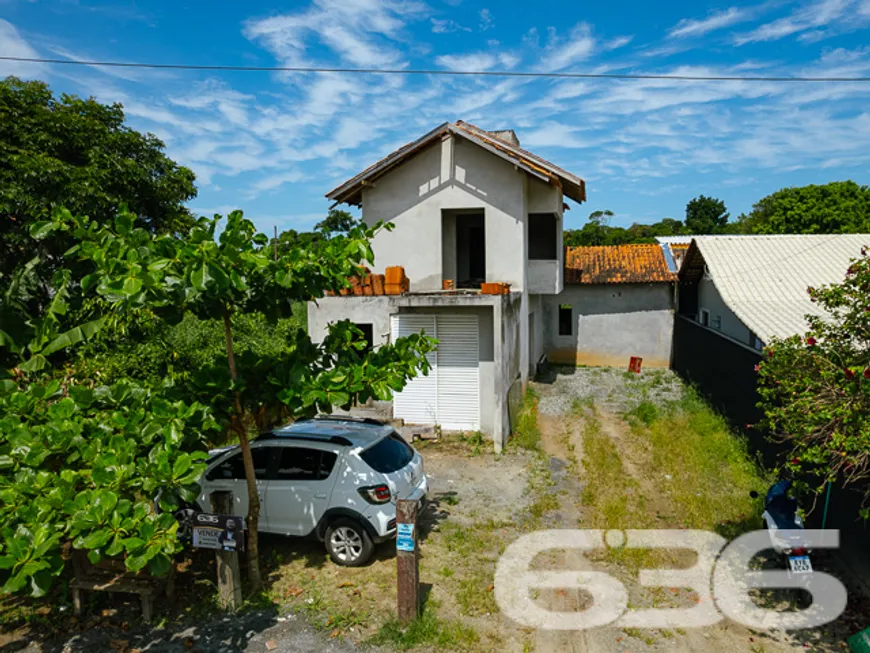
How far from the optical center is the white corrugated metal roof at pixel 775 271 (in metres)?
10.5

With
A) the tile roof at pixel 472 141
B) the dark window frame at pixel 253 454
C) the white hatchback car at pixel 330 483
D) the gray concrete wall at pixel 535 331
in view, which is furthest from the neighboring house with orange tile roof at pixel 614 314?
the dark window frame at pixel 253 454

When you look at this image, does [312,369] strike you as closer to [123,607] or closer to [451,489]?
[123,607]

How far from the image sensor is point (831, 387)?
4.93m

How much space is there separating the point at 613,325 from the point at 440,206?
1004cm

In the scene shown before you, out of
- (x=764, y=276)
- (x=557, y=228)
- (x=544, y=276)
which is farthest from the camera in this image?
(x=557, y=228)

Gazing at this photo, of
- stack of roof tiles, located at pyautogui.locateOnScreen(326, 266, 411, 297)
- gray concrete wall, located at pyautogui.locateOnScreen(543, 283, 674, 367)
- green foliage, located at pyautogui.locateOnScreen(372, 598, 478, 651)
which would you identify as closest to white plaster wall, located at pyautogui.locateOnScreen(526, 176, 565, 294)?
stack of roof tiles, located at pyautogui.locateOnScreen(326, 266, 411, 297)

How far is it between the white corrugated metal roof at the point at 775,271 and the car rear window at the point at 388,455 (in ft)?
19.4

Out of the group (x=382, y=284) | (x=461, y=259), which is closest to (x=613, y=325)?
(x=461, y=259)

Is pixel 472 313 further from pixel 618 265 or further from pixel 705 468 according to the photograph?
pixel 618 265

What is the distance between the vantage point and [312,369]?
21.5ft

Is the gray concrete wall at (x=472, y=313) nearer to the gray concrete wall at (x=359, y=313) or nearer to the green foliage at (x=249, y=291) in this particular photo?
the gray concrete wall at (x=359, y=313)

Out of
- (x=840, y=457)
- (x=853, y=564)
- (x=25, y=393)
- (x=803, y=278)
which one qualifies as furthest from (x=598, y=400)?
(x=25, y=393)

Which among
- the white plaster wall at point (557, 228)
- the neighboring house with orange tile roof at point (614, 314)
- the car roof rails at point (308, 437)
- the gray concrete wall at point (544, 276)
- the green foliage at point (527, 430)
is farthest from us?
the neighboring house with orange tile roof at point (614, 314)

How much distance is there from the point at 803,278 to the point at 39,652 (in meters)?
15.7
